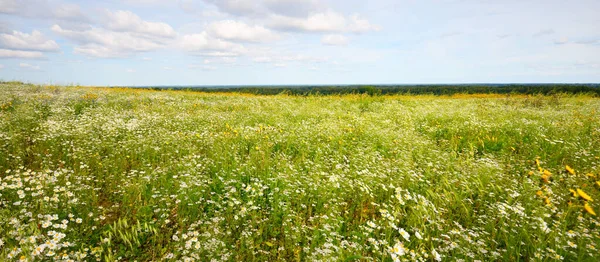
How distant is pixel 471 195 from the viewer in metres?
4.07

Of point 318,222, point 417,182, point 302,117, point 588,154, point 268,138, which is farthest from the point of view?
point 302,117

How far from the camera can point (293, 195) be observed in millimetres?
3969

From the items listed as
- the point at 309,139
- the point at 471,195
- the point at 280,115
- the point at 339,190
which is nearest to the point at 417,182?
the point at 471,195

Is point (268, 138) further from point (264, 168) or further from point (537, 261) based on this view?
point (537, 261)

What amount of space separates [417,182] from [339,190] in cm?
129

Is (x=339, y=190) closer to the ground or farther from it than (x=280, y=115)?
closer to the ground

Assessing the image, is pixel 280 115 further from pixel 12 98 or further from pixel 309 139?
pixel 12 98

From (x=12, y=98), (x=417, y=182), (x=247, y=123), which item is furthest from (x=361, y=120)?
(x=12, y=98)

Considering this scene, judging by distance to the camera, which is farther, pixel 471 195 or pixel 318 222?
pixel 471 195

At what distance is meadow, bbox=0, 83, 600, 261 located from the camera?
2.81 meters

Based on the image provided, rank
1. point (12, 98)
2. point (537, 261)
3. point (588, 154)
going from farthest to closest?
1. point (12, 98)
2. point (588, 154)
3. point (537, 261)

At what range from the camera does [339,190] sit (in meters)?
4.23

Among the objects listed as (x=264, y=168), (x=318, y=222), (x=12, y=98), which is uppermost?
(x=12, y=98)

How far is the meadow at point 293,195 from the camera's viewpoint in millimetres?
2814
